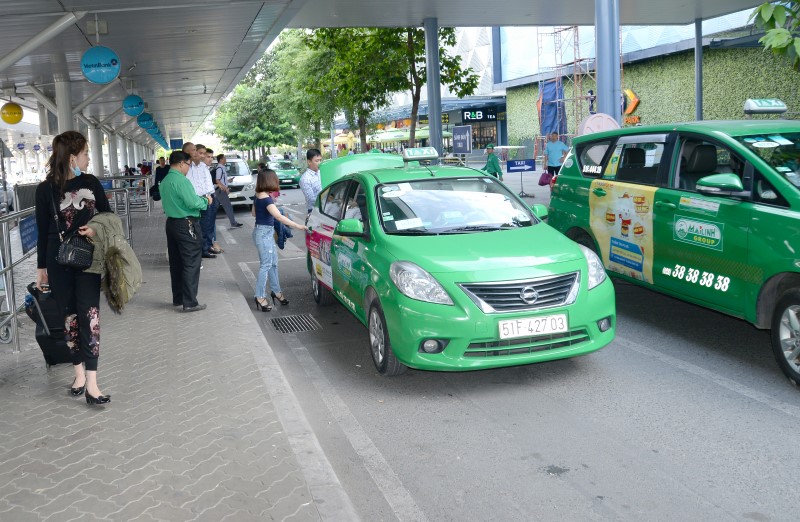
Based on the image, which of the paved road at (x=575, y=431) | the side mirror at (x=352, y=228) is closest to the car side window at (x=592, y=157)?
the paved road at (x=575, y=431)

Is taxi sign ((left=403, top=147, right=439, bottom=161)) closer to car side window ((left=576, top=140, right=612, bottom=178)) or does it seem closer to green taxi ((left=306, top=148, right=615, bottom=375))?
green taxi ((left=306, top=148, right=615, bottom=375))

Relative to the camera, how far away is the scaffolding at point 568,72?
125ft

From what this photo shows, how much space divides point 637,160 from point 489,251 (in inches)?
105

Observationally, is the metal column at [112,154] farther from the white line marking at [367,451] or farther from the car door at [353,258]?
the white line marking at [367,451]

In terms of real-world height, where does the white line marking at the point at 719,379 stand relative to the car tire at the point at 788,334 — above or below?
below

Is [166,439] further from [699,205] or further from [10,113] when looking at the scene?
[10,113]

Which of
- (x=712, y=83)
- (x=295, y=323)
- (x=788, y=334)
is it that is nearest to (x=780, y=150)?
(x=788, y=334)

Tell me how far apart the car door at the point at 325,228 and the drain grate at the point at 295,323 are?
44cm

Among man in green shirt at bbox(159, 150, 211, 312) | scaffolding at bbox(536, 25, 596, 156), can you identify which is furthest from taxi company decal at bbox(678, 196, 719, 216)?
scaffolding at bbox(536, 25, 596, 156)

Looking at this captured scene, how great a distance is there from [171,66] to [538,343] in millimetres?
20677

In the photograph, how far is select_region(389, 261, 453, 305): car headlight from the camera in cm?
588

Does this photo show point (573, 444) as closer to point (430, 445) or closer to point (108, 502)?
point (430, 445)

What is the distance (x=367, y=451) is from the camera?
5.02 m

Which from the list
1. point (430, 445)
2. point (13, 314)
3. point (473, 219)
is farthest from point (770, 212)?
point (13, 314)
